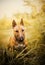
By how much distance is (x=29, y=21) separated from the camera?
8.22 ft

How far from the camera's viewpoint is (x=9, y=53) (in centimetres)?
243

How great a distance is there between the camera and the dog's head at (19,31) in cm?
244

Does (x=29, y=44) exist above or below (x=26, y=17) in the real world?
below

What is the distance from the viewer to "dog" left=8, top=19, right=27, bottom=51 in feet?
8.02

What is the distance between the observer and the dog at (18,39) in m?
2.44

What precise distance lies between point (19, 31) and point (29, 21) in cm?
19

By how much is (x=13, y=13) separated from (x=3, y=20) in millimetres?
158

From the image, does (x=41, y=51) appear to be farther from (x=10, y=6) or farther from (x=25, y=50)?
(x=10, y=6)

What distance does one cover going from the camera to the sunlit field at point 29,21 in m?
2.45

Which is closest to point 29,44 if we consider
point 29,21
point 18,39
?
point 18,39

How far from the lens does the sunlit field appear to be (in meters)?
2.45

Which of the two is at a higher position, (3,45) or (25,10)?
(25,10)

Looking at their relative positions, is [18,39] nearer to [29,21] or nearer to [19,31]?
[19,31]

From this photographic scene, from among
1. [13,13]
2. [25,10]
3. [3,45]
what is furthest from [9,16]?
[3,45]
